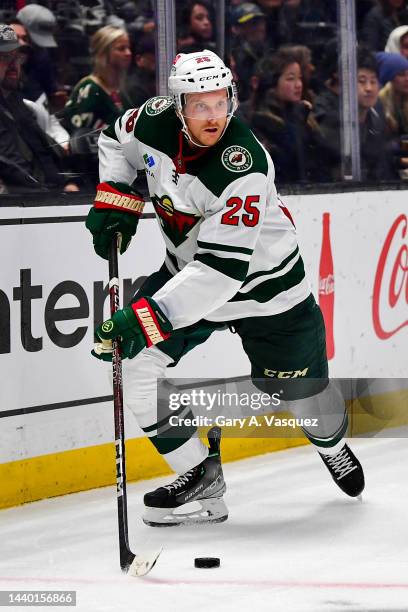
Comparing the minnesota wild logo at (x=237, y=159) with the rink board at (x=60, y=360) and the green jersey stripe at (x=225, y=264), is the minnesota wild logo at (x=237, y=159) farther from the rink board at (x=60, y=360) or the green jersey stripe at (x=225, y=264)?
the rink board at (x=60, y=360)

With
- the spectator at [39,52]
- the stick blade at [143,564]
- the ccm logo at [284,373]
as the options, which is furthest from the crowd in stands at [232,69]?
the stick blade at [143,564]

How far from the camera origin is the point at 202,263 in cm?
371

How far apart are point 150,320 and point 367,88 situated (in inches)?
98.0

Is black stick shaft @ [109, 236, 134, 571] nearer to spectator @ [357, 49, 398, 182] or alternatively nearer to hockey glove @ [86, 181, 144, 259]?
hockey glove @ [86, 181, 144, 259]

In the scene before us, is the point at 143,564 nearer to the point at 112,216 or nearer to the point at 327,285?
the point at 112,216

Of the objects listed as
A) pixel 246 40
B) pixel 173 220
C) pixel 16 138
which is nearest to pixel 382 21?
pixel 246 40

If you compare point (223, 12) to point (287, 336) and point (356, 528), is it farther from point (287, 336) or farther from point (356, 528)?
point (356, 528)

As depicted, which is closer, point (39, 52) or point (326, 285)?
point (39, 52)

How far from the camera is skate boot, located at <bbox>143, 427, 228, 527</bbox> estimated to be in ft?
13.8

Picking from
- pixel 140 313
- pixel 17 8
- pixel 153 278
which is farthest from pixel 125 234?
pixel 17 8

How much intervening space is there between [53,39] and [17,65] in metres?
0.16

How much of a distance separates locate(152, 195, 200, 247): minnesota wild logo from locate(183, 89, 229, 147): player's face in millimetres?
239

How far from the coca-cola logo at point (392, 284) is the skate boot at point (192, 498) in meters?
1.65

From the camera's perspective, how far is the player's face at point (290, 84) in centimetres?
548
